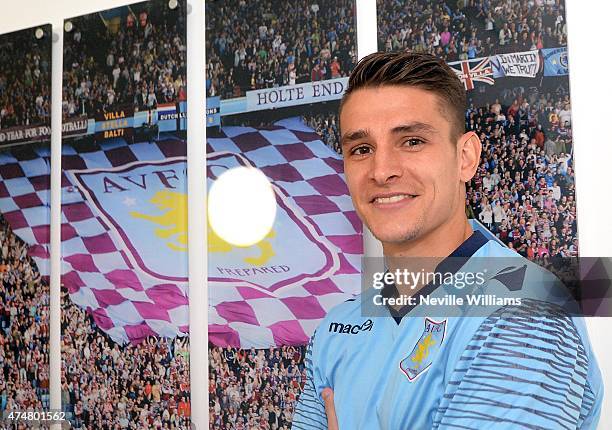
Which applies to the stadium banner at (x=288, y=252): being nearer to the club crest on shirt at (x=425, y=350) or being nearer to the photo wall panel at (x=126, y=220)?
the photo wall panel at (x=126, y=220)

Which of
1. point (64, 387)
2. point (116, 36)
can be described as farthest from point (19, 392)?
point (116, 36)

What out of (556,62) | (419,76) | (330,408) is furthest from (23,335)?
(556,62)

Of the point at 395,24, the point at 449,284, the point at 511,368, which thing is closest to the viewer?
the point at 511,368

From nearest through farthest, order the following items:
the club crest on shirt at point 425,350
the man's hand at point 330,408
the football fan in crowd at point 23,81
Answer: the club crest on shirt at point 425,350 → the man's hand at point 330,408 → the football fan in crowd at point 23,81

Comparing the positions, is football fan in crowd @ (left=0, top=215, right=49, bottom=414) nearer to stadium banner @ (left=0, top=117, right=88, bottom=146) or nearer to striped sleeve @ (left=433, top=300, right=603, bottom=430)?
stadium banner @ (left=0, top=117, right=88, bottom=146)

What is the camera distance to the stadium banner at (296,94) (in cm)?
182

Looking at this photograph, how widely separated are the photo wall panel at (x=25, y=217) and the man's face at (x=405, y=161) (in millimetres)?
1127

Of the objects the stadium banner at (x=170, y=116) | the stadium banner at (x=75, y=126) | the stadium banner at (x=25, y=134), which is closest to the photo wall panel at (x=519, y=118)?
the stadium banner at (x=170, y=116)

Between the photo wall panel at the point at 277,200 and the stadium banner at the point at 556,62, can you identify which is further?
the photo wall panel at the point at 277,200

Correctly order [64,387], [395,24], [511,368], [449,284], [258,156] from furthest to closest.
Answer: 1. [64,387]
2. [258,156]
3. [395,24]
4. [449,284]
5. [511,368]

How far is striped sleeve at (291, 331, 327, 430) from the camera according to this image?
161cm

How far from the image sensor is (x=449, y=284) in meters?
1.51

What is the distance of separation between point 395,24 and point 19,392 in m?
1.57

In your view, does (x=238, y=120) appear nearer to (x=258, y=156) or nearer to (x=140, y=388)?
(x=258, y=156)
